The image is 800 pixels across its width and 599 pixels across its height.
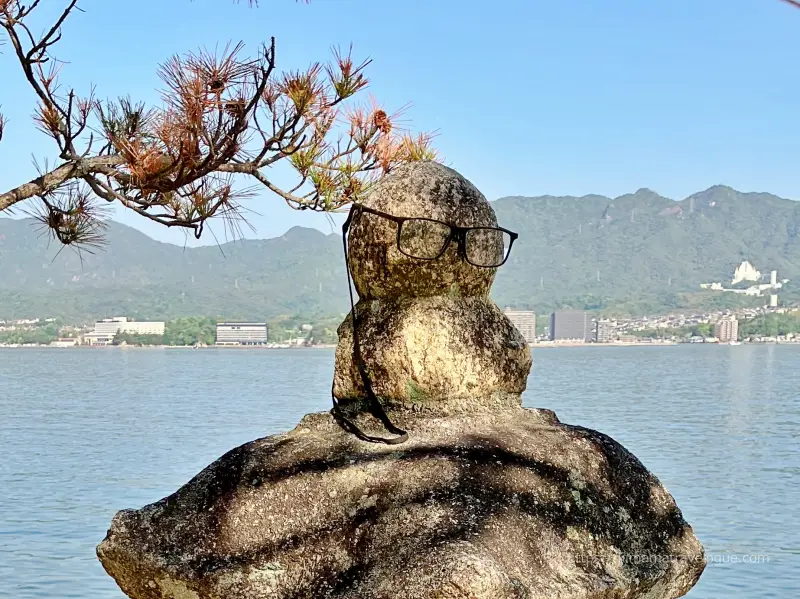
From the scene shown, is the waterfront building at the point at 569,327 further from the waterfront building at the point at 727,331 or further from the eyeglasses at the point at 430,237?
the eyeglasses at the point at 430,237

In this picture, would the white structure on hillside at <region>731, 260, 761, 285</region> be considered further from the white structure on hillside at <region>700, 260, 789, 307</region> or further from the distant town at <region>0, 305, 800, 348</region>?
the distant town at <region>0, 305, 800, 348</region>

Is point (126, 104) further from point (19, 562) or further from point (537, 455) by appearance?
point (19, 562)

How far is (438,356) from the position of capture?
3492mm

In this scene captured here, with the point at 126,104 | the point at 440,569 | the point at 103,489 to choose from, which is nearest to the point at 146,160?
the point at 126,104

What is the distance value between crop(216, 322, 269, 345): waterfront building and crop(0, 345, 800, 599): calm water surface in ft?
177

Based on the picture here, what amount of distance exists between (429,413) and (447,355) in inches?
7.6

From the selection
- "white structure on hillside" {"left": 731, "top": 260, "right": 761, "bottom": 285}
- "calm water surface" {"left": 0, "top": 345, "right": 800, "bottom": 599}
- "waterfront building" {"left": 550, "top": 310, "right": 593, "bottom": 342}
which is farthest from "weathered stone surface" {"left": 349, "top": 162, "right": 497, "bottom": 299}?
"white structure on hillside" {"left": 731, "top": 260, "right": 761, "bottom": 285}

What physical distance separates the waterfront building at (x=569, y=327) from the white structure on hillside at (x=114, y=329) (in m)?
43.0

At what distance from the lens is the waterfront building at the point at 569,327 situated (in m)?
125

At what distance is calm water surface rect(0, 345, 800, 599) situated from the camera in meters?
11.4

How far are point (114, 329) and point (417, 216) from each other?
4336 inches

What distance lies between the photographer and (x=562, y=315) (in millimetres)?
126562

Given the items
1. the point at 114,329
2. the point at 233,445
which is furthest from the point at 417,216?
the point at 114,329

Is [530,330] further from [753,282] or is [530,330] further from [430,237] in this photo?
[430,237]
